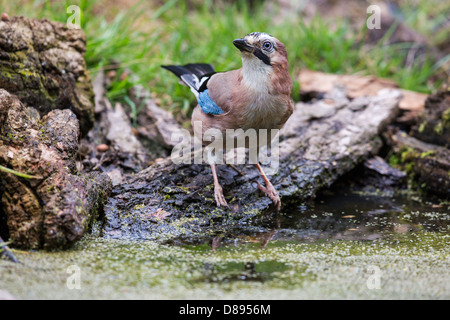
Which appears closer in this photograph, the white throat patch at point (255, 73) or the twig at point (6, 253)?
the twig at point (6, 253)

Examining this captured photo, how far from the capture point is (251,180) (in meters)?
4.25

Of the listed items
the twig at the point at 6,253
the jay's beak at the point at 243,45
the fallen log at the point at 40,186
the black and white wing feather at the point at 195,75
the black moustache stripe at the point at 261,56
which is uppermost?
the jay's beak at the point at 243,45

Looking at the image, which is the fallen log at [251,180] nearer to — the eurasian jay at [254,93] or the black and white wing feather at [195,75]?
the eurasian jay at [254,93]

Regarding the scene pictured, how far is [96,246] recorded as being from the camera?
3.07 metres

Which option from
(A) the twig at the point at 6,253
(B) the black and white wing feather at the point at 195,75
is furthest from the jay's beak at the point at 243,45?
(A) the twig at the point at 6,253

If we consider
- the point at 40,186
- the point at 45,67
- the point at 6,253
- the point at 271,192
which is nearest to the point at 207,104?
the point at 271,192

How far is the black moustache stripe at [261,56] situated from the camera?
3789 millimetres

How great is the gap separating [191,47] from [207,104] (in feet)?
8.95

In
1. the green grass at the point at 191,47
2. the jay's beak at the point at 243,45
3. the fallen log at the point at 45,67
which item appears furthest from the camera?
the green grass at the point at 191,47

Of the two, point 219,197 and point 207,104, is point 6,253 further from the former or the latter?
point 207,104

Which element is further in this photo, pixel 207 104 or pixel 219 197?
pixel 207 104

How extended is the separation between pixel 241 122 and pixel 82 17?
2623 mm

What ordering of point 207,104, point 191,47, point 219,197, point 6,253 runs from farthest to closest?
point 191,47, point 207,104, point 219,197, point 6,253

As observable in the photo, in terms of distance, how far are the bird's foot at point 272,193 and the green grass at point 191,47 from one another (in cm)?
189
